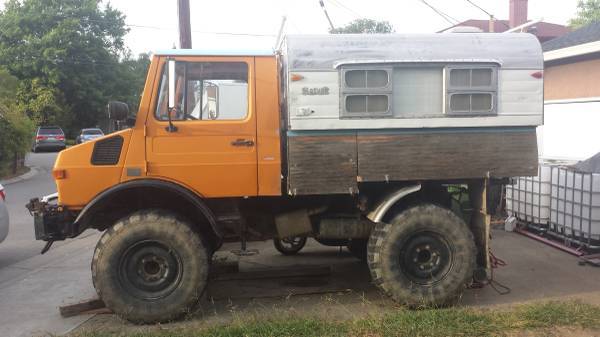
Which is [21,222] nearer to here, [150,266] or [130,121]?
[150,266]

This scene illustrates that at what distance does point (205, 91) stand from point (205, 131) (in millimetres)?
404

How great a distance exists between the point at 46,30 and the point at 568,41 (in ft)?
131

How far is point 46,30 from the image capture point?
40.3m

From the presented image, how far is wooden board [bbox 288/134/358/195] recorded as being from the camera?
4.70 metres

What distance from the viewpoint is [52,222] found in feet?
15.5

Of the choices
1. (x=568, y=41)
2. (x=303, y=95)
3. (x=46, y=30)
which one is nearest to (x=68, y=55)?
(x=46, y=30)

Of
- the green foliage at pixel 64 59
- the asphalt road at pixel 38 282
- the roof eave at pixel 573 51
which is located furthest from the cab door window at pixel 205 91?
the green foliage at pixel 64 59

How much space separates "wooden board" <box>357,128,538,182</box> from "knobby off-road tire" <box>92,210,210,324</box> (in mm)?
1756

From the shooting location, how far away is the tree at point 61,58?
37.8m

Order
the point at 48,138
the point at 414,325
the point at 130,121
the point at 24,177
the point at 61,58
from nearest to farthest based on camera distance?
the point at 414,325 < the point at 130,121 < the point at 24,177 < the point at 48,138 < the point at 61,58

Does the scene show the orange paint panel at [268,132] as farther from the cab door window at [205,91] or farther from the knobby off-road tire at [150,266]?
the knobby off-road tire at [150,266]

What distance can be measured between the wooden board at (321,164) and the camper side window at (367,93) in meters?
0.26

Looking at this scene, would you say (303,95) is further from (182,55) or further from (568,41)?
(568,41)

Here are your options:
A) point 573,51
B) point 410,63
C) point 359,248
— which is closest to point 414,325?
point 359,248
